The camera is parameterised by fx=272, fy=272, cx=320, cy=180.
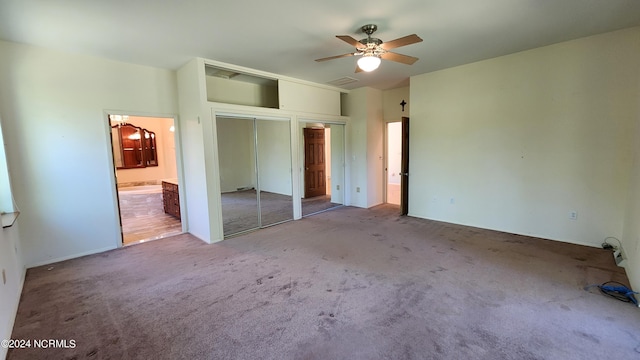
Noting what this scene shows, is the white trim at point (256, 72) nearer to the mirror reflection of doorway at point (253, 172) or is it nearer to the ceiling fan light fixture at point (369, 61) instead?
the mirror reflection of doorway at point (253, 172)

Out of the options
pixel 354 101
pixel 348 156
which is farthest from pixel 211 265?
pixel 354 101

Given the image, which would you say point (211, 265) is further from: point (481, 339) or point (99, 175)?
point (481, 339)

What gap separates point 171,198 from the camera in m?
5.98

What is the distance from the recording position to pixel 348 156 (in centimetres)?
679

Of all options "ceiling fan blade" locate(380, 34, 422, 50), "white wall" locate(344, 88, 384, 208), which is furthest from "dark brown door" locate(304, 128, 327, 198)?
"ceiling fan blade" locate(380, 34, 422, 50)

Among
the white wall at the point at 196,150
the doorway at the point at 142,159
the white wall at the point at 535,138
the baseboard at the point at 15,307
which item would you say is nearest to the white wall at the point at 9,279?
the baseboard at the point at 15,307

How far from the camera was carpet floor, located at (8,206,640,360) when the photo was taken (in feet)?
6.65

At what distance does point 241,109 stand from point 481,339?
14.0ft

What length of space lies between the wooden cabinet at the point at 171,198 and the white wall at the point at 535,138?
16.6 feet

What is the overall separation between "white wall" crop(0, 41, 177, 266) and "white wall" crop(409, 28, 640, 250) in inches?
206

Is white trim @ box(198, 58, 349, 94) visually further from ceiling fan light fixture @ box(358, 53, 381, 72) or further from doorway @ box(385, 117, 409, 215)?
ceiling fan light fixture @ box(358, 53, 381, 72)

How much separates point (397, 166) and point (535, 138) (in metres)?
6.01

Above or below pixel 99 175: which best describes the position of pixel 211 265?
below

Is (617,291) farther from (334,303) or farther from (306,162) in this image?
(306,162)
